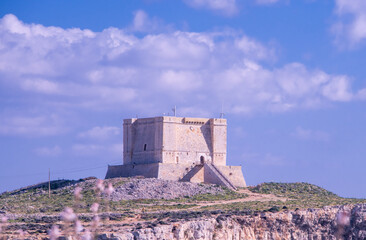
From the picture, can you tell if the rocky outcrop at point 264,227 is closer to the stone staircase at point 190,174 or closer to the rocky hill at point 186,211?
the rocky hill at point 186,211

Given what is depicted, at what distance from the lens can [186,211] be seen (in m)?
49.0

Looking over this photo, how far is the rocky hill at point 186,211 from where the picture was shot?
139 ft

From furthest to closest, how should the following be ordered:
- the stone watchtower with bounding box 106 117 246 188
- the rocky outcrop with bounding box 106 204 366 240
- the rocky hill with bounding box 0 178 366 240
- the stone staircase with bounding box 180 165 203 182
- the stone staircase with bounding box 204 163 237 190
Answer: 1. the stone watchtower with bounding box 106 117 246 188
2. the stone staircase with bounding box 180 165 203 182
3. the stone staircase with bounding box 204 163 237 190
4. the rocky hill with bounding box 0 178 366 240
5. the rocky outcrop with bounding box 106 204 366 240

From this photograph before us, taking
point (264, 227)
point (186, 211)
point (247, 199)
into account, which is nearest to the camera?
point (264, 227)

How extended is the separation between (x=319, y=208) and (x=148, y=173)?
15199 millimetres

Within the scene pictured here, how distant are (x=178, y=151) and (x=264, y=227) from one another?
626 inches

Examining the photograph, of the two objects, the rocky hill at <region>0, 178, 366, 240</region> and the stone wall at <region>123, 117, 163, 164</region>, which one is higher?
the stone wall at <region>123, 117, 163, 164</region>

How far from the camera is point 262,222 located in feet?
159

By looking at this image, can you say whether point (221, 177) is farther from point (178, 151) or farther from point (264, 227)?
point (264, 227)

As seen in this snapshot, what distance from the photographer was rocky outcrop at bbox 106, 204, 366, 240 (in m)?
41.3

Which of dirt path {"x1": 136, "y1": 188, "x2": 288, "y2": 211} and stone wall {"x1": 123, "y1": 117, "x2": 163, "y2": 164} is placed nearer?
dirt path {"x1": 136, "y1": 188, "x2": 288, "y2": 211}

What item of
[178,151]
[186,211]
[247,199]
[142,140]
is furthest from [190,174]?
[186,211]

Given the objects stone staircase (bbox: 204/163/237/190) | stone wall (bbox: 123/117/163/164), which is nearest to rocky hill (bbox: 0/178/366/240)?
stone staircase (bbox: 204/163/237/190)

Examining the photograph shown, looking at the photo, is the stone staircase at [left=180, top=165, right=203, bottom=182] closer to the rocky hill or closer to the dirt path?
the rocky hill
